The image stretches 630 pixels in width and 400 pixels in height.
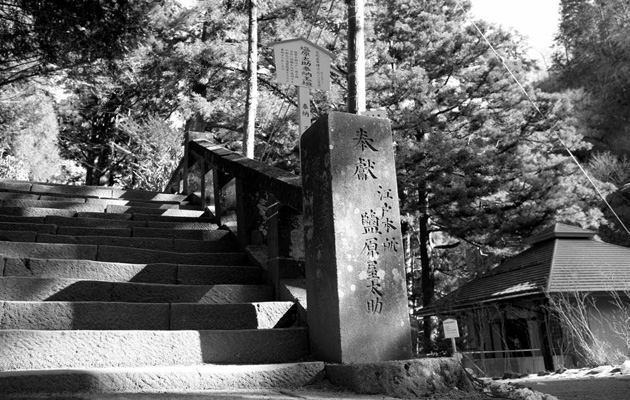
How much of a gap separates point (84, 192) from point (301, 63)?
4111 mm

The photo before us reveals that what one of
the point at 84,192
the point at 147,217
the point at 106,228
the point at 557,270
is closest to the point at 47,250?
the point at 106,228

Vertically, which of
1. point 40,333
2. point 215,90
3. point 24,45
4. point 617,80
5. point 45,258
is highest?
point 617,80

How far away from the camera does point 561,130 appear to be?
15.6m

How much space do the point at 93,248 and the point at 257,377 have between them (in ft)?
8.66

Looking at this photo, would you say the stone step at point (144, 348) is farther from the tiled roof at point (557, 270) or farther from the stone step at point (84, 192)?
the tiled roof at point (557, 270)

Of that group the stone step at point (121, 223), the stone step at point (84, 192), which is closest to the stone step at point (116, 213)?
the stone step at point (121, 223)

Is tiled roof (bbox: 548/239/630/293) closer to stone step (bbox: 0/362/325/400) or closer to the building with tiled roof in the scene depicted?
the building with tiled roof

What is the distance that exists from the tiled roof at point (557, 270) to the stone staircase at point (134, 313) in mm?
9761

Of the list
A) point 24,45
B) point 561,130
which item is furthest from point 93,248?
point 561,130

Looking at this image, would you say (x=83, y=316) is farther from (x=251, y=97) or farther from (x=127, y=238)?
(x=251, y=97)

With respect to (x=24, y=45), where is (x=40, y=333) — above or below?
below

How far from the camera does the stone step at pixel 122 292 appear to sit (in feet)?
12.1

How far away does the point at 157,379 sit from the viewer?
2.63 meters

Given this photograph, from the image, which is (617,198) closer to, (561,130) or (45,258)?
(561,130)
